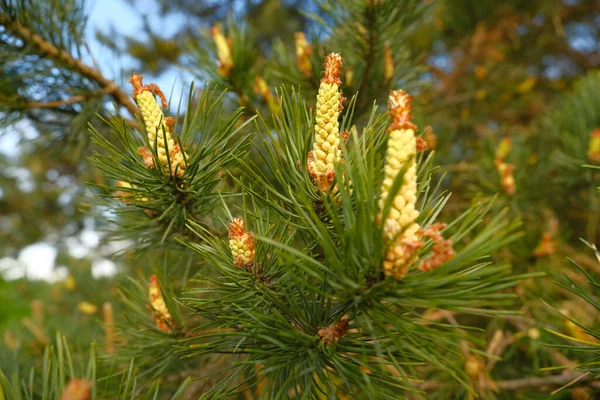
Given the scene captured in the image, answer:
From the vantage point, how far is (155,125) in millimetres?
467

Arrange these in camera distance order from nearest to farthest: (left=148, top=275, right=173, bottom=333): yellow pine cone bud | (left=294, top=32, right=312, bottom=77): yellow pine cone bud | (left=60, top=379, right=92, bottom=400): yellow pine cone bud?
(left=60, top=379, right=92, bottom=400): yellow pine cone bud, (left=148, top=275, right=173, bottom=333): yellow pine cone bud, (left=294, top=32, right=312, bottom=77): yellow pine cone bud

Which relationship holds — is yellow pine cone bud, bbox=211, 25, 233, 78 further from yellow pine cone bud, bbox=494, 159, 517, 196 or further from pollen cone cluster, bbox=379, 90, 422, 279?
yellow pine cone bud, bbox=494, 159, 517, 196

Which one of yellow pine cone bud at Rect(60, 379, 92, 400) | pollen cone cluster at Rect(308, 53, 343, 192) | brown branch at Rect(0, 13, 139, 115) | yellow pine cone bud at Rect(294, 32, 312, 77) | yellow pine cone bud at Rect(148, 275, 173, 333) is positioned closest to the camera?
yellow pine cone bud at Rect(60, 379, 92, 400)

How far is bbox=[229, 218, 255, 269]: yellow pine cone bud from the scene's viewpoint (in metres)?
0.43

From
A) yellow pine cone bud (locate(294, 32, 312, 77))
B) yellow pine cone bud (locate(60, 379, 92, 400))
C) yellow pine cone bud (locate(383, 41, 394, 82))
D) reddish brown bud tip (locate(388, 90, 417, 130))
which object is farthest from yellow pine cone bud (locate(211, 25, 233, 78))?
yellow pine cone bud (locate(60, 379, 92, 400))

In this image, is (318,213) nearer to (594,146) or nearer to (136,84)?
(136,84)

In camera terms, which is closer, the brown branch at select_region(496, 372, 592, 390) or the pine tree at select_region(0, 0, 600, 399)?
the pine tree at select_region(0, 0, 600, 399)

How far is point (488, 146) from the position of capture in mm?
1163

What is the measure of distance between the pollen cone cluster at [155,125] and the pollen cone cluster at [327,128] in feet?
0.52

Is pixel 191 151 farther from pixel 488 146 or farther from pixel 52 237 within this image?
pixel 52 237

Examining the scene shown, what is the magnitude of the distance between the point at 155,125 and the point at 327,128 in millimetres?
203

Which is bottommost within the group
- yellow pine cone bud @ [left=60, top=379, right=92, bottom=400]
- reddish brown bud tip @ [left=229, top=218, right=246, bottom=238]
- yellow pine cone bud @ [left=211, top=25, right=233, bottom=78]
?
yellow pine cone bud @ [left=60, top=379, right=92, bottom=400]

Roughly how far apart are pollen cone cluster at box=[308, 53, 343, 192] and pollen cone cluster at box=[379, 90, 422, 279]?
0.20 feet

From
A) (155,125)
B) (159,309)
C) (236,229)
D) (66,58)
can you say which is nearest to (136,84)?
(155,125)
